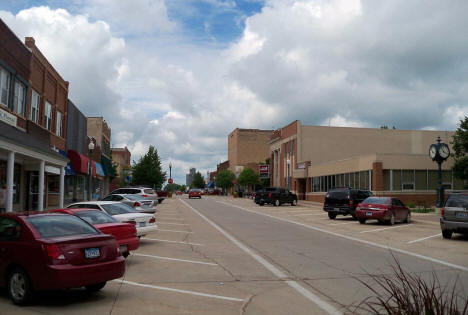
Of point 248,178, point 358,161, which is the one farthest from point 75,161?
point 248,178

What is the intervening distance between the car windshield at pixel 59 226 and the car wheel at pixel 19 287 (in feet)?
2.28

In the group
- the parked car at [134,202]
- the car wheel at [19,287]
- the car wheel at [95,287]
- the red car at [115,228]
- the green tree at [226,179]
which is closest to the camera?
the car wheel at [19,287]

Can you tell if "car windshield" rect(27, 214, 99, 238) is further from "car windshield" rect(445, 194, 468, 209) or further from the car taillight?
"car windshield" rect(445, 194, 468, 209)

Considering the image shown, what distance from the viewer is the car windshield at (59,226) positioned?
7455mm

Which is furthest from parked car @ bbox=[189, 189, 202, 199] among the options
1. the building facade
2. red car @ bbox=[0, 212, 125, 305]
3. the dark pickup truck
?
red car @ bbox=[0, 212, 125, 305]

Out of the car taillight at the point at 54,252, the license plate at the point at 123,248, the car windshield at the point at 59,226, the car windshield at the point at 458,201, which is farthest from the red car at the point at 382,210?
the car taillight at the point at 54,252

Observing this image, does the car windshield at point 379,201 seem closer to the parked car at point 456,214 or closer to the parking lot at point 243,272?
the parking lot at point 243,272

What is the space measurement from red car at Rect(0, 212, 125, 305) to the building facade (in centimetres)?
876

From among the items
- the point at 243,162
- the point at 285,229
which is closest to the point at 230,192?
the point at 243,162

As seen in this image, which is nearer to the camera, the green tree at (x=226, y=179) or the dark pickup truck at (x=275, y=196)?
the dark pickup truck at (x=275, y=196)

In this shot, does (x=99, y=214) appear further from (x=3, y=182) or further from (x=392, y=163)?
(x=392, y=163)

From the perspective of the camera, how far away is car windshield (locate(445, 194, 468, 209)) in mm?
16081

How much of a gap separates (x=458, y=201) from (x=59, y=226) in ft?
45.9

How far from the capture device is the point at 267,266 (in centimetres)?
1083
